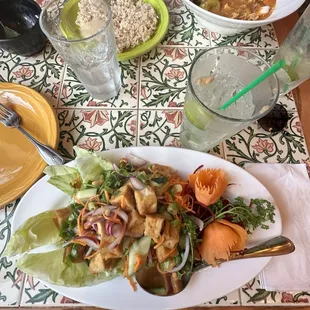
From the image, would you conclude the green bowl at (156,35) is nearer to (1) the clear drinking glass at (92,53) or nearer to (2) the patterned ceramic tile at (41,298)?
(1) the clear drinking glass at (92,53)

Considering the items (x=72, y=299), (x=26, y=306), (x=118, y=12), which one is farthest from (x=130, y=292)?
(x=118, y=12)

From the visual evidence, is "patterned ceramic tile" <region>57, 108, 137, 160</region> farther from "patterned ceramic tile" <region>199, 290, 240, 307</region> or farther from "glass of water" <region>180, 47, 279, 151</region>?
"patterned ceramic tile" <region>199, 290, 240, 307</region>

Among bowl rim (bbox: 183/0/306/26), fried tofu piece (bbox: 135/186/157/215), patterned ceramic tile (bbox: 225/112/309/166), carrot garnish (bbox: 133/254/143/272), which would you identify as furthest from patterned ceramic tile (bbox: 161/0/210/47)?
carrot garnish (bbox: 133/254/143/272)

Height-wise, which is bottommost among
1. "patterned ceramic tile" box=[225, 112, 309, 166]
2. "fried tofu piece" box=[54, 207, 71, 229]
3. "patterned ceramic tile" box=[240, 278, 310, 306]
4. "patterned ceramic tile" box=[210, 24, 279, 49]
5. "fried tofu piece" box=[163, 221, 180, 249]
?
"patterned ceramic tile" box=[240, 278, 310, 306]

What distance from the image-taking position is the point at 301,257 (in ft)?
2.21

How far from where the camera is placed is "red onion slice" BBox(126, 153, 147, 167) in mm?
716

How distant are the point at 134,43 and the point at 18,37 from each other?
34cm

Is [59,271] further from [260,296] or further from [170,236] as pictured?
[260,296]

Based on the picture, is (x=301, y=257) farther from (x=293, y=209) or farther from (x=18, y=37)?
(x=18, y=37)

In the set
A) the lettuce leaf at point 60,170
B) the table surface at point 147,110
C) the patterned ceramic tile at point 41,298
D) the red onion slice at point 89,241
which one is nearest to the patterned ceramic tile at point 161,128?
the table surface at point 147,110

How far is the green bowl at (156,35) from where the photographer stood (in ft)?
2.92

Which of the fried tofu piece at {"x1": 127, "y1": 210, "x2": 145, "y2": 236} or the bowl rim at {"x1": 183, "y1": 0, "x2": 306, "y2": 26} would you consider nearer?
the fried tofu piece at {"x1": 127, "y1": 210, "x2": 145, "y2": 236}

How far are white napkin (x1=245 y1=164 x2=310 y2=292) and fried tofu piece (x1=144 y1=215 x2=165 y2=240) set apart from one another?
0.27m

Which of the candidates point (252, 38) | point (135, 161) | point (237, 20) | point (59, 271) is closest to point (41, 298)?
point (59, 271)
